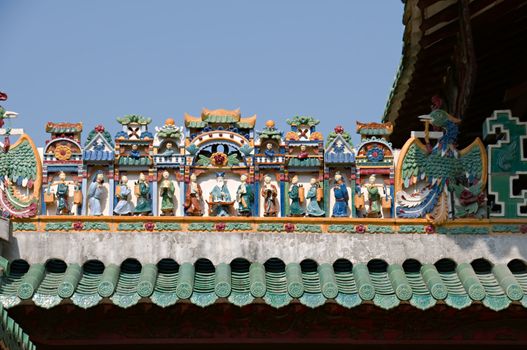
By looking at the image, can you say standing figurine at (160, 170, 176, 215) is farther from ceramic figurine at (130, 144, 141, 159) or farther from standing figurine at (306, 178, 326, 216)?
standing figurine at (306, 178, 326, 216)

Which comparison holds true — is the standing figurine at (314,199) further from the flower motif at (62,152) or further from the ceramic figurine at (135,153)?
the flower motif at (62,152)

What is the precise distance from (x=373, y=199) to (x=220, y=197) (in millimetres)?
1831

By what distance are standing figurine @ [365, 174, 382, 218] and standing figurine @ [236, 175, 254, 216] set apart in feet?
4.63

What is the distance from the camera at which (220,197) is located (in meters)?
15.3

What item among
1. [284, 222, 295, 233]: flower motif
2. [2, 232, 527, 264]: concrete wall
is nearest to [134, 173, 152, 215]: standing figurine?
[2, 232, 527, 264]: concrete wall

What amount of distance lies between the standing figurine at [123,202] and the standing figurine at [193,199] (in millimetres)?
671

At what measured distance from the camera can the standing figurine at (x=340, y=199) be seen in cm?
1536

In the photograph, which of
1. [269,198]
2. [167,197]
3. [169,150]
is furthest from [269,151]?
[167,197]

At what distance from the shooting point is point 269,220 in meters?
15.2

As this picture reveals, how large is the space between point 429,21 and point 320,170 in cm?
276

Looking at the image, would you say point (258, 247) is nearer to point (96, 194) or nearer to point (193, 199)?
point (193, 199)

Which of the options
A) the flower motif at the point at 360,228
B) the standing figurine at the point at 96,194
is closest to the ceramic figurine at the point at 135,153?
the standing figurine at the point at 96,194

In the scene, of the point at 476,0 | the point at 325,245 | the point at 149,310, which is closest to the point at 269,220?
the point at 325,245

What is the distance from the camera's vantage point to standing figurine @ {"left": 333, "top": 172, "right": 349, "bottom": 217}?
605 inches
